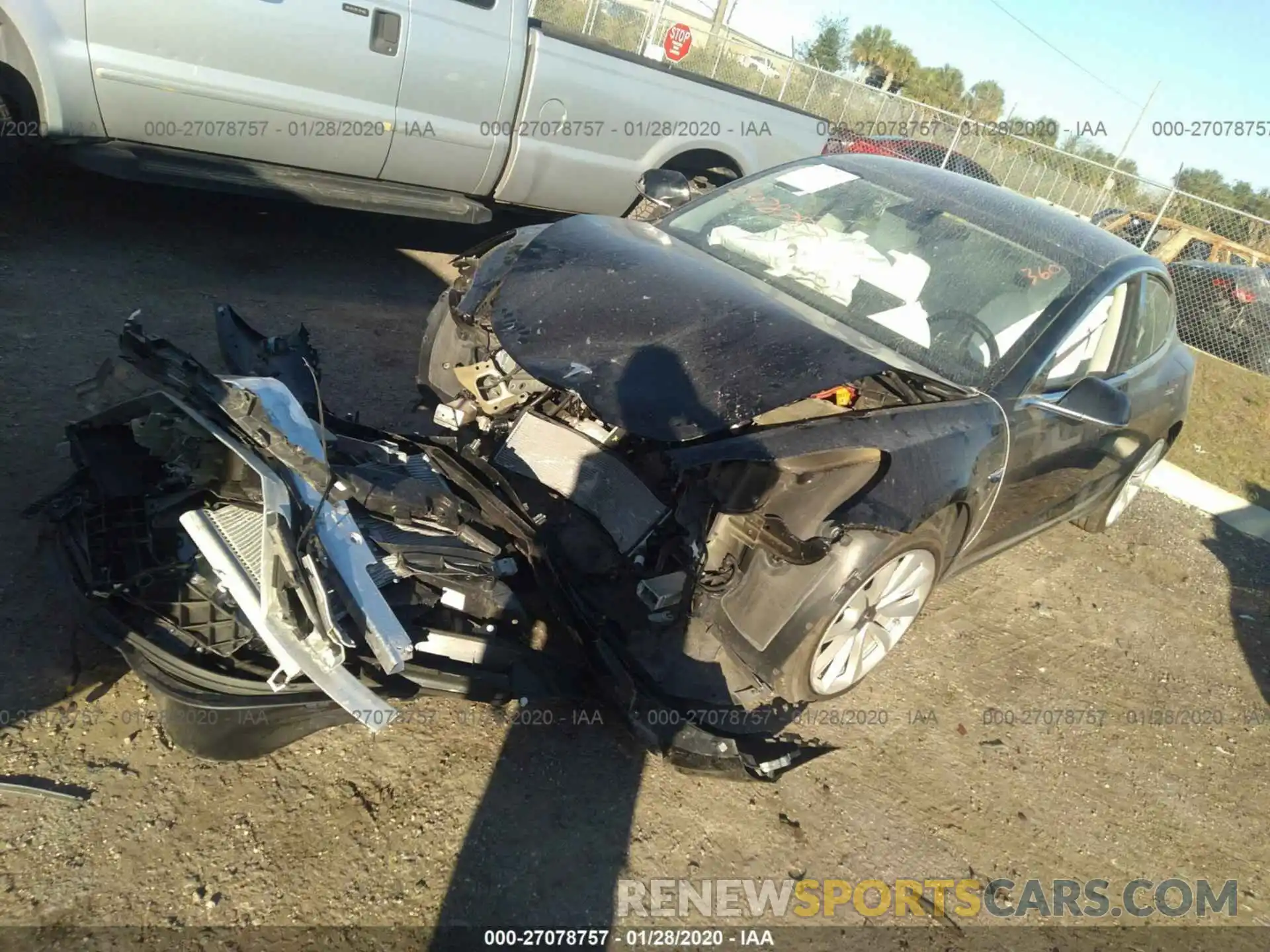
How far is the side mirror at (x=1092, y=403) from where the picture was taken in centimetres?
336

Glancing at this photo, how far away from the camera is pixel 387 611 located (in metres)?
2.40

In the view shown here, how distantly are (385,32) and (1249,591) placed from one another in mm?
6326

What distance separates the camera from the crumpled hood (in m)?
2.83

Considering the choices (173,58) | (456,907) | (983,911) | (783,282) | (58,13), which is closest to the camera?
(456,907)

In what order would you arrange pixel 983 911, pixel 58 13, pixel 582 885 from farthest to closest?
pixel 58 13 < pixel 983 911 < pixel 582 885

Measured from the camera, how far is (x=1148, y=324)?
4266mm

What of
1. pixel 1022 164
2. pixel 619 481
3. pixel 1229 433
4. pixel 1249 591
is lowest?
pixel 1249 591

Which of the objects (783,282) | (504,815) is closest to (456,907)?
(504,815)

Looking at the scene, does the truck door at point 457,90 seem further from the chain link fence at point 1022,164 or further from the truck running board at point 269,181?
the chain link fence at point 1022,164

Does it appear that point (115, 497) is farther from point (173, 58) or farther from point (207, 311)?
point (173, 58)

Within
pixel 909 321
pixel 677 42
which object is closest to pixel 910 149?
pixel 677 42

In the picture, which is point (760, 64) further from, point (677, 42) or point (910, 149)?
point (910, 149)

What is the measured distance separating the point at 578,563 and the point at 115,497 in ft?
4.93

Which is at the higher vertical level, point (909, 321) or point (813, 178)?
point (813, 178)
